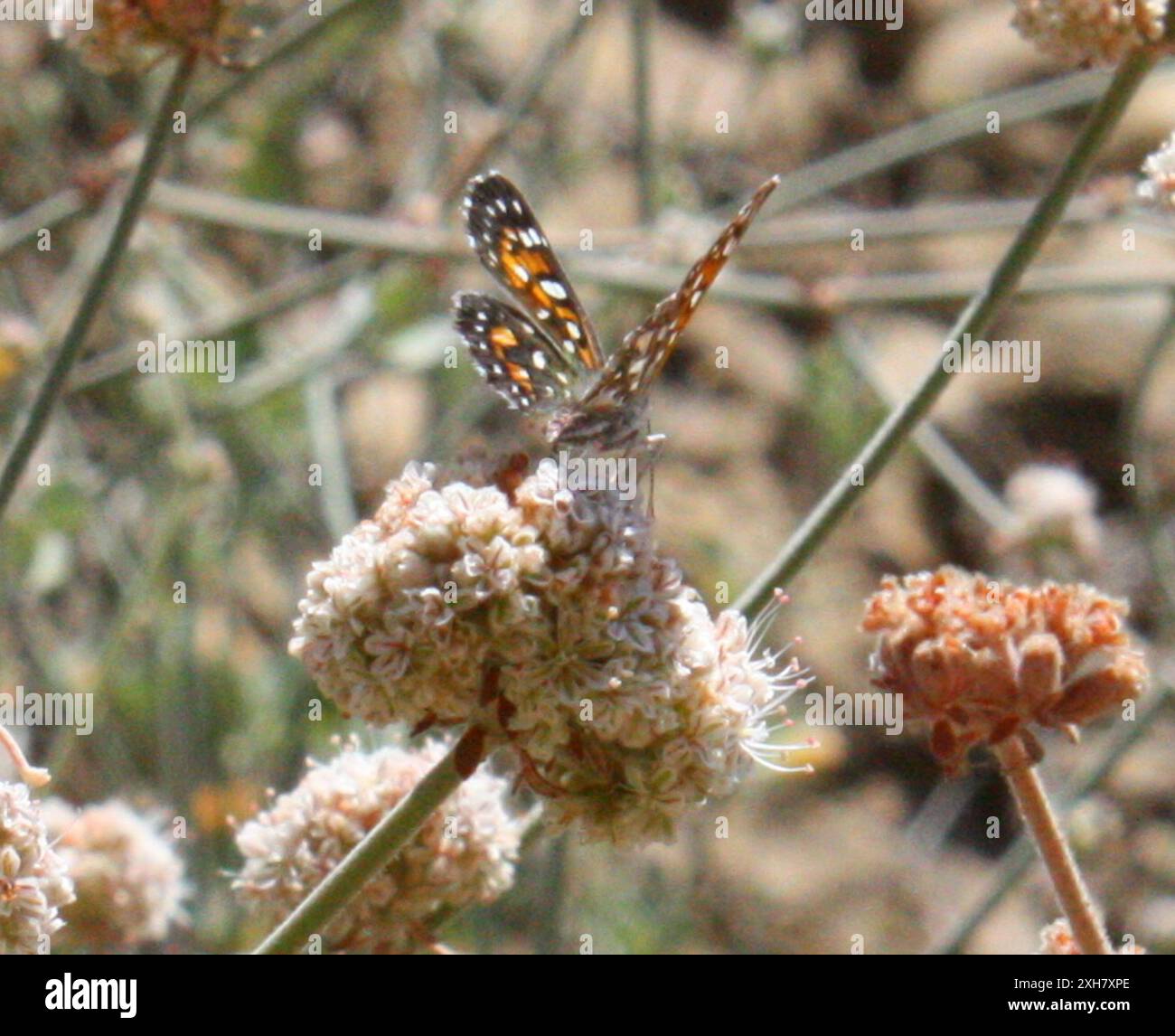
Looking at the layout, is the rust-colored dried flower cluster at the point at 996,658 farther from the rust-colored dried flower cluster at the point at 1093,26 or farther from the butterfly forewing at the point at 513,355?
the butterfly forewing at the point at 513,355

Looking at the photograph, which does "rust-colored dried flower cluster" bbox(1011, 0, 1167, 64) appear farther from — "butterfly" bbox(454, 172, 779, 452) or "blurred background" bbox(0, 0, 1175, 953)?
"blurred background" bbox(0, 0, 1175, 953)

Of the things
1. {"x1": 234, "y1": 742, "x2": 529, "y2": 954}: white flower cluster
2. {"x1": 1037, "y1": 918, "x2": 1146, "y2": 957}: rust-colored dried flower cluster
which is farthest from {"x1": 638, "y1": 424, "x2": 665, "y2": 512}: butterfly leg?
{"x1": 1037, "y1": 918, "x2": 1146, "y2": 957}: rust-colored dried flower cluster

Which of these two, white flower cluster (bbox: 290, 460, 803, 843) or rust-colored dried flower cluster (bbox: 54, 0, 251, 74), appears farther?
rust-colored dried flower cluster (bbox: 54, 0, 251, 74)

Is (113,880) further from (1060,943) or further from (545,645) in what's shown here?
(1060,943)

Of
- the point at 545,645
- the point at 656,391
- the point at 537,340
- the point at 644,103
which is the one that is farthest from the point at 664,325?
the point at 656,391

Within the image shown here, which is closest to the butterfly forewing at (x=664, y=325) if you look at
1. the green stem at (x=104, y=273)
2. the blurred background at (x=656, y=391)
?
the green stem at (x=104, y=273)

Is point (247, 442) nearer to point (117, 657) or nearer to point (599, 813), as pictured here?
point (117, 657)
